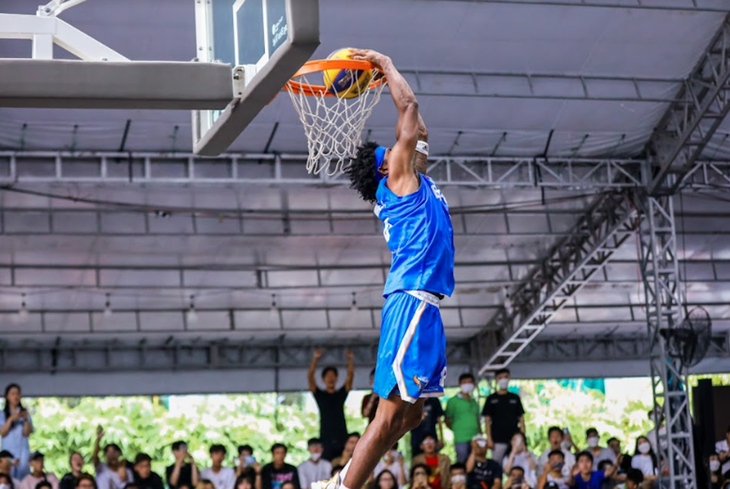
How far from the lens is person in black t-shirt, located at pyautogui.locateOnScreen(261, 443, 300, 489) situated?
12.4 m

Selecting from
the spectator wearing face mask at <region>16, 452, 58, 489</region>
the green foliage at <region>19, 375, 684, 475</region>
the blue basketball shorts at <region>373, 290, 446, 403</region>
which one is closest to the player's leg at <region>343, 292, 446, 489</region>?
the blue basketball shorts at <region>373, 290, 446, 403</region>

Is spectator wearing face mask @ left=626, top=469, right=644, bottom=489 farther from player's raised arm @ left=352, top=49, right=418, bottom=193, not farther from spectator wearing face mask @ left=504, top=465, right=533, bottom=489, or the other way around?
player's raised arm @ left=352, top=49, right=418, bottom=193

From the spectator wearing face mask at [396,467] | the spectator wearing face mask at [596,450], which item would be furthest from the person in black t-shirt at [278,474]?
the spectator wearing face mask at [596,450]

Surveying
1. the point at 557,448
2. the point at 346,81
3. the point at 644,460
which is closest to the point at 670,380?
the point at 644,460

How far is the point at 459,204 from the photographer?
739 inches

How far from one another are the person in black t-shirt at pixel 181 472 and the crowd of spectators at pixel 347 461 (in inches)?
0.5

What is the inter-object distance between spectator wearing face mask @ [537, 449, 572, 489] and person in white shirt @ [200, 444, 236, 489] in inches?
144

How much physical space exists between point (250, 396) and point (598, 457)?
38.8 feet

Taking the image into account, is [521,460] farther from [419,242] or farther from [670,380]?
[419,242]

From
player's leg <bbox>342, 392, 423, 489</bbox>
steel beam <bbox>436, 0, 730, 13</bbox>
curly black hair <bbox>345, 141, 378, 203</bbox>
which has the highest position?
steel beam <bbox>436, 0, 730, 13</bbox>

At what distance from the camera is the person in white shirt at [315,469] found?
1266 cm

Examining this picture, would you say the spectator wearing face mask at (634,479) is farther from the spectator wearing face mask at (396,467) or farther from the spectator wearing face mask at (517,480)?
the spectator wearing face mask at (396,467)

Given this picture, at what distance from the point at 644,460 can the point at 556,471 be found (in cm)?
234

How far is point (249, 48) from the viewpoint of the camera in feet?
16.8
